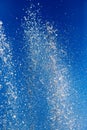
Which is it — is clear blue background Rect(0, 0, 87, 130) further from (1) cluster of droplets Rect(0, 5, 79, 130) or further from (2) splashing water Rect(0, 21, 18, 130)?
(2) splashing water Rect(0, 21, 18, 130)

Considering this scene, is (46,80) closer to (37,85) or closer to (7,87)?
(37,85)

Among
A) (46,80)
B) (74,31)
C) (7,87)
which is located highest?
(74,31)

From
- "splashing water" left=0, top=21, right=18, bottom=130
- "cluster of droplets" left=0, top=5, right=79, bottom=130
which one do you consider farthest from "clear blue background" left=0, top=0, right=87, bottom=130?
"splashing water" left=0, top=21, right=18, bottom=130

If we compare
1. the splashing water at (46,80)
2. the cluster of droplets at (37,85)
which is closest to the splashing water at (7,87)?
the cluster of droplets at (37,85)

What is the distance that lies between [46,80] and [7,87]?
0.46m

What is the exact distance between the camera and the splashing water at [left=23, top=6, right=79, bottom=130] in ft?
14.2

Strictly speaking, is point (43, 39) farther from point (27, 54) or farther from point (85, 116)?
point (85, 116)

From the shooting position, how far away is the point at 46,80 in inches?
172

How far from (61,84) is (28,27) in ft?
2.55

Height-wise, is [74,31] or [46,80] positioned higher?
[74,31]

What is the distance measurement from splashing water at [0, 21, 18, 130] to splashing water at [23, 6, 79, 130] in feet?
0.60

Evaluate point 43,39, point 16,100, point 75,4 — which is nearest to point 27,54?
point 43,39

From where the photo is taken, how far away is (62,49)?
14.6ft

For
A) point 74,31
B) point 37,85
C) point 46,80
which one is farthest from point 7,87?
point 74,31
